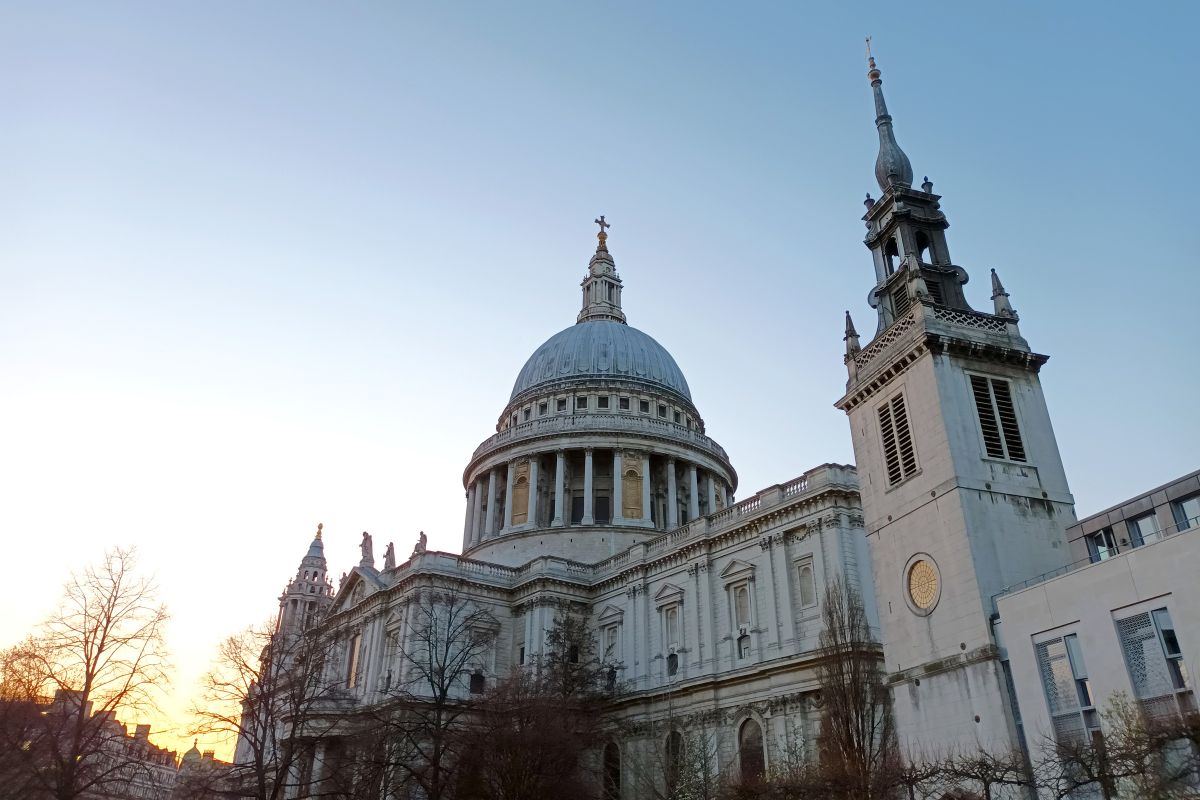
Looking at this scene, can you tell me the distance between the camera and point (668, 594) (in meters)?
49.1

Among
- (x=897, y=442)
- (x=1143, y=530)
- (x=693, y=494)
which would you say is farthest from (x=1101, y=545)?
(x=693, y=494)

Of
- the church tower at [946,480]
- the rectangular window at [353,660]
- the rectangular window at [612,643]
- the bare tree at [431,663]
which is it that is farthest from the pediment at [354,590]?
the church tower at [946,480]

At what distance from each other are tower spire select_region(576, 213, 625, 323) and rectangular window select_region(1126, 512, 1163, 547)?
6226 cm

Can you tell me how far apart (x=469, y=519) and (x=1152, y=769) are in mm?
59503

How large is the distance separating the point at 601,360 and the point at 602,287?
14.3m

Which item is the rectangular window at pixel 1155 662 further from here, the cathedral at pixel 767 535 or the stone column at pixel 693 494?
the stone column at pixel 693 494

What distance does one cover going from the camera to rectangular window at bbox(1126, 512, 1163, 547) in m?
24.6

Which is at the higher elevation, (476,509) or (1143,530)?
(476,509)

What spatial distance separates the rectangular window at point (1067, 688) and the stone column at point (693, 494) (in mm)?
44250

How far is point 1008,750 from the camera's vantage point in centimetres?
2373

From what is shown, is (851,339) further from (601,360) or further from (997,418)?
(601,360)

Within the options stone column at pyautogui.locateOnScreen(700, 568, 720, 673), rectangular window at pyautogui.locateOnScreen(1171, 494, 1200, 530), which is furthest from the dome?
rectangular window at pyautogui.locateOnScreen(1171, 494, 1200, 530)

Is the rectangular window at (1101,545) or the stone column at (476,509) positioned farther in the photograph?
the stone column at (476,509)

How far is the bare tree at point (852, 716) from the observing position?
24.6 m
